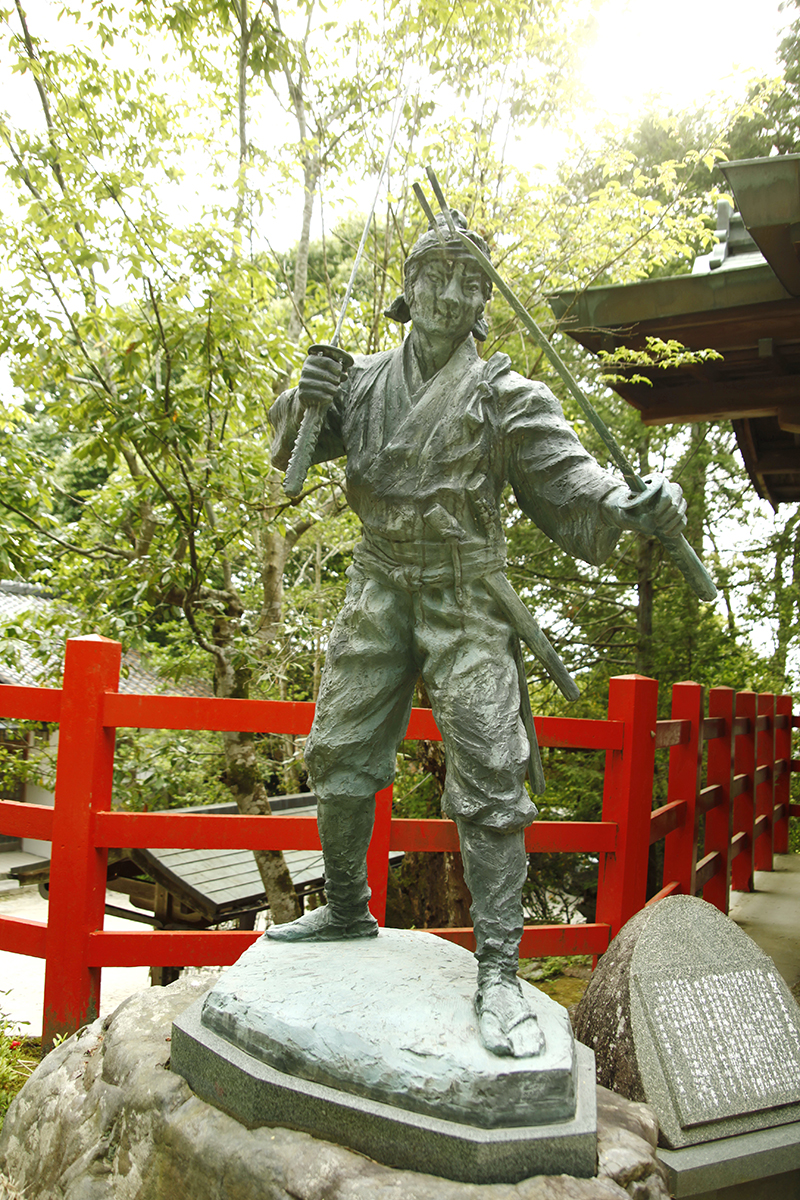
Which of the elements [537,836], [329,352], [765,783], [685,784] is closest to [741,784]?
[765,783]

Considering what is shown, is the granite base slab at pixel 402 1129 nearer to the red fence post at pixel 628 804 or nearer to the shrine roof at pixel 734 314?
the red fence post at pixel 628 804

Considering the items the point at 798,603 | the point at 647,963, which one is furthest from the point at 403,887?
the point at 798,603

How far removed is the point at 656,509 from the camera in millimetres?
2170

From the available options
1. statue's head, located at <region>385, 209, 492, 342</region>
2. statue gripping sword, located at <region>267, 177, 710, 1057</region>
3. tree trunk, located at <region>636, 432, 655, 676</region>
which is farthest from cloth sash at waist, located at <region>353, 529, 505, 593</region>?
tree trunk, located at <region>636, 432, 655, 676</region>

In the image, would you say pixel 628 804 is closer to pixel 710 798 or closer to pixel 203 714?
pixel 710 798

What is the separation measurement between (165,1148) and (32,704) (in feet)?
5.85

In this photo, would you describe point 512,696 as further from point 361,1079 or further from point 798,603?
point 798,603

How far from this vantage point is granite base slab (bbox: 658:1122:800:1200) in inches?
93.5

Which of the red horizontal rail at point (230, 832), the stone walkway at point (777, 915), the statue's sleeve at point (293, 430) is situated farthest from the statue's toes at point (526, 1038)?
the stone walkway at point (777, 915)

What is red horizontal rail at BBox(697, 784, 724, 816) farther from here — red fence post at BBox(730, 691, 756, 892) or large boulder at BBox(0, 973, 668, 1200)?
large boulder at BBox(0, 973, 668, 1200)

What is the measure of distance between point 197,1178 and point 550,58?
6673 millimetres

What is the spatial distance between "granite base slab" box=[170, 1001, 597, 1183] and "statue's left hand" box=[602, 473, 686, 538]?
1458 millimetres

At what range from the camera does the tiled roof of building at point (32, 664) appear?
5656 mm

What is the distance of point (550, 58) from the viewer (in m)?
6.09
